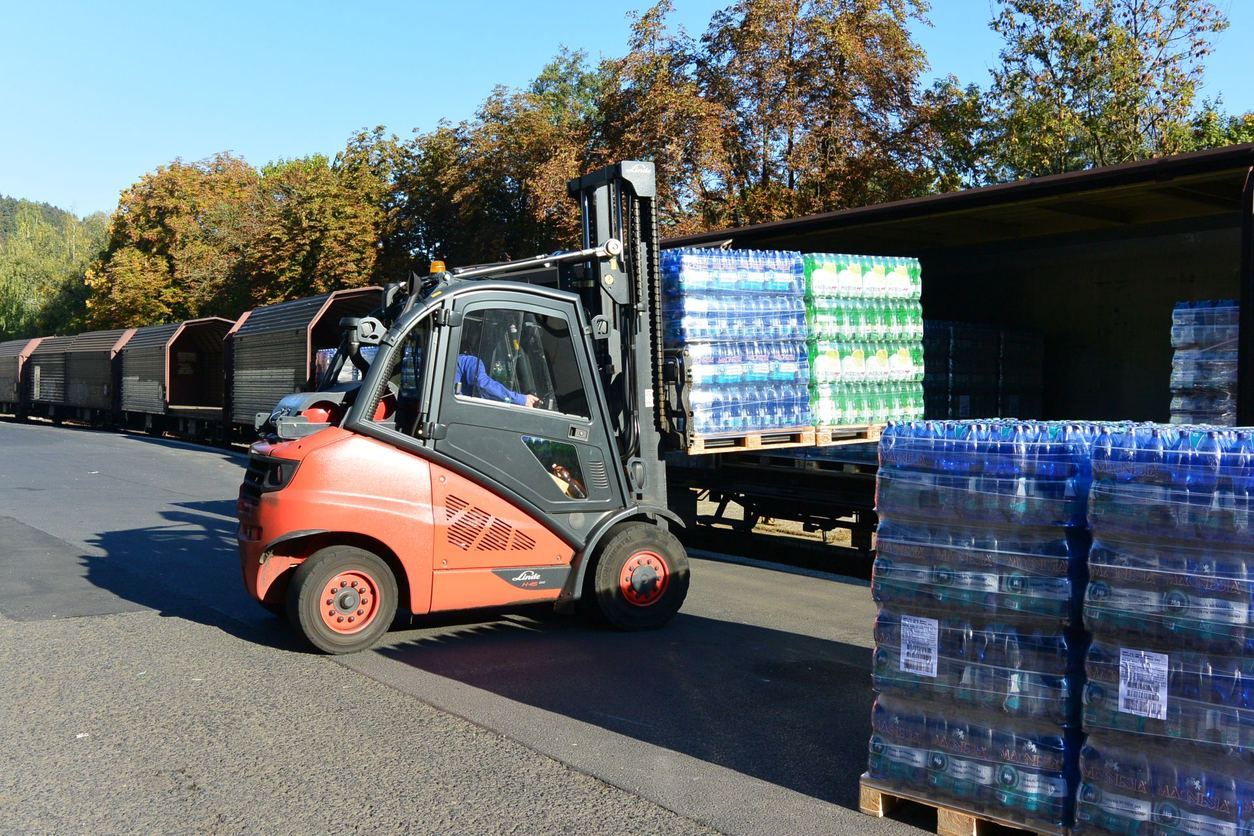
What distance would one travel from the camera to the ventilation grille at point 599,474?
7.72m

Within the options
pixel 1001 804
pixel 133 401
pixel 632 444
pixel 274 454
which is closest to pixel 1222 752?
pixel 1001 804

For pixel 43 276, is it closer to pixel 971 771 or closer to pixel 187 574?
pixel 187 574

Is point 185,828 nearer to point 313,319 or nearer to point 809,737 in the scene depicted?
point 809,737

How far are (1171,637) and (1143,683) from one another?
0.60 feet

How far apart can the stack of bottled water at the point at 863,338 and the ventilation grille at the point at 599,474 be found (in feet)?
7.59

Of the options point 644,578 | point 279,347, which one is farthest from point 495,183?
point 644,578

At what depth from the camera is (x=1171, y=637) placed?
3.81m

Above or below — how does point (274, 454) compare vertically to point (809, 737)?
above

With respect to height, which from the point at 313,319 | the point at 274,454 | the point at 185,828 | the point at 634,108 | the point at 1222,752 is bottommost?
the point at 185,828

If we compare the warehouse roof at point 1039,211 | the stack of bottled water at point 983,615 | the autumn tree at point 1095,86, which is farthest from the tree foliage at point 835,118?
the stack of bottled water at point 983,615

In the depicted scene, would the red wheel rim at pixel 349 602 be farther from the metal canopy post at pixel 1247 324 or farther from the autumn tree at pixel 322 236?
the autumn tree at pixel 322 236

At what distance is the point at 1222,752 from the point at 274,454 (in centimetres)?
551

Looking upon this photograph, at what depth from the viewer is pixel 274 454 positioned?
23.5 ft

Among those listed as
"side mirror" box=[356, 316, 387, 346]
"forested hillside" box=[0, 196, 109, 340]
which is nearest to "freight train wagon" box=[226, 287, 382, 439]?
"side mirror" box=[356, 316, 387, 346]
